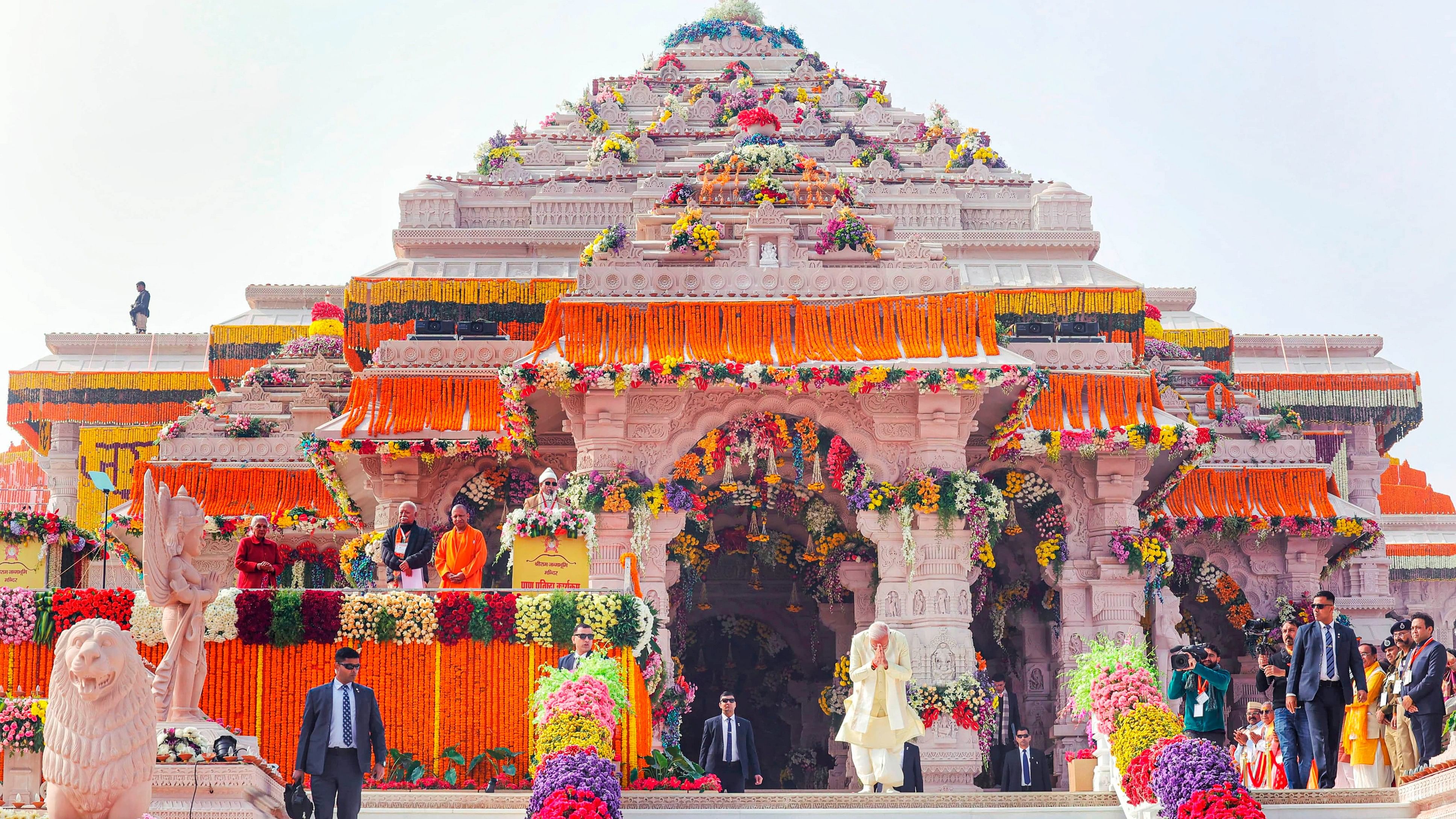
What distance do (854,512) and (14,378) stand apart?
21480 mm

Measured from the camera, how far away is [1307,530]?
26.2 metres

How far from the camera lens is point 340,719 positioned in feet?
40.1

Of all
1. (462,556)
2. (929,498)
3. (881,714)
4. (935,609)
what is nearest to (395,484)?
(462,556)

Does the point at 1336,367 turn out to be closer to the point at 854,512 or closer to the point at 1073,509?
the point at 1073,509

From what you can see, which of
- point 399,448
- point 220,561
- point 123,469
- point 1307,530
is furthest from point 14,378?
point 1307,530

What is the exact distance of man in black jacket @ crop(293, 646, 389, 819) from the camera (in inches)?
478

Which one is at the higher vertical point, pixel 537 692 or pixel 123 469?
pixel 123 469

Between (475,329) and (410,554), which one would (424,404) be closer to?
(475,329)

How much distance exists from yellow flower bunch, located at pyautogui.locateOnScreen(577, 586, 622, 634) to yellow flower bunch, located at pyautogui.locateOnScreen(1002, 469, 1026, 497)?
8.41m

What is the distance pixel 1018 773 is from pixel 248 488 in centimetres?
1319

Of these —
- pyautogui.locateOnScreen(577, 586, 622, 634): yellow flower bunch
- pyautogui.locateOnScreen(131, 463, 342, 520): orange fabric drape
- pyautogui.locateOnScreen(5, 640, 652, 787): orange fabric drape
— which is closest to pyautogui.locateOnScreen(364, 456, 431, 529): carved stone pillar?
pyautogui.locateOnScreen(131, 463, 342, 520): orange fabric drape

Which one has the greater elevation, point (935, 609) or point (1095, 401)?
point (1095, 401)

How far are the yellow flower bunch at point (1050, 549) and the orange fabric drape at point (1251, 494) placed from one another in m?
4.04

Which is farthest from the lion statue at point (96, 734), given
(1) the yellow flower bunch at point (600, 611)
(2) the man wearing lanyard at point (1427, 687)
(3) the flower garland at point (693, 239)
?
(3) the flower garland at point (693, 239)
